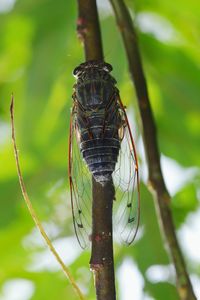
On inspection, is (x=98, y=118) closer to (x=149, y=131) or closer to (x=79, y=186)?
(x=79, y=186)

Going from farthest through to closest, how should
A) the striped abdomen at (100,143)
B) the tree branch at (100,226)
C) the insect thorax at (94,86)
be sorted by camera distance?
the insect thorax at (94,86), the striped abdomen at (100,143), the tree branch at (100,226)

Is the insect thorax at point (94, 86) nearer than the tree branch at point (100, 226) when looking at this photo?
No

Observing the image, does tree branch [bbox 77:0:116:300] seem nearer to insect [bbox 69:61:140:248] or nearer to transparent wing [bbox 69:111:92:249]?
insect [bbox 69:61:140:248]

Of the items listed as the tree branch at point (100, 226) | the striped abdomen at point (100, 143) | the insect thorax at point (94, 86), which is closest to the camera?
the tree branch at point (100, 226)

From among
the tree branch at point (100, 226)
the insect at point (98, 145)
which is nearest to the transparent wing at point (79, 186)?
the insect at point (98, 145)

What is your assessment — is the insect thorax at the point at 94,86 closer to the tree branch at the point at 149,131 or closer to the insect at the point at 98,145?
the insect at the point at 98,145

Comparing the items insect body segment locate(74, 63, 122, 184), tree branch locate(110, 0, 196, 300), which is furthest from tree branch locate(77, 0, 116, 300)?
tree branch locate(110, 0, 196, 300)

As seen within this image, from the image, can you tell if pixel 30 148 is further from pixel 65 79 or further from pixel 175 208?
pixel 175 208

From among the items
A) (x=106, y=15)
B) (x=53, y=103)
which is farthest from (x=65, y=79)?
(x=106, y=15)
